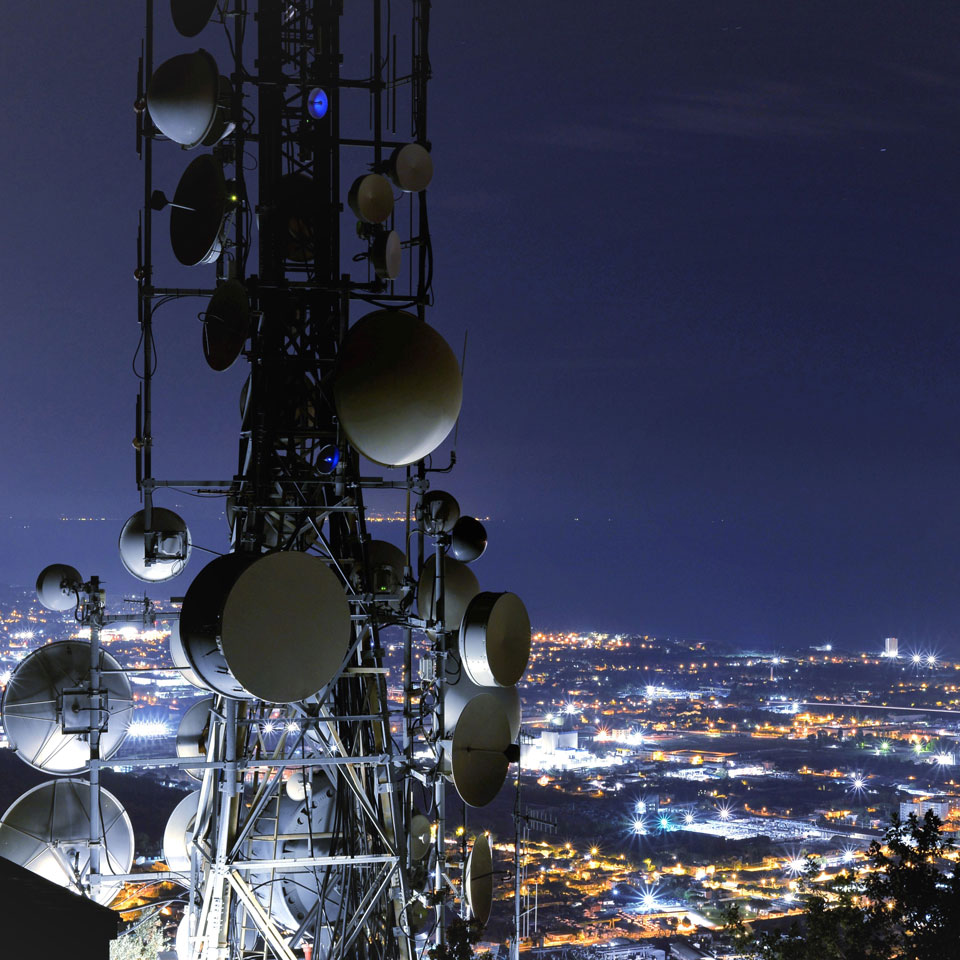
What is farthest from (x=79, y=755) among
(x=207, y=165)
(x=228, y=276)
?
(x=207, y=165)

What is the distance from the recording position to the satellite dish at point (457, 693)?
825cm

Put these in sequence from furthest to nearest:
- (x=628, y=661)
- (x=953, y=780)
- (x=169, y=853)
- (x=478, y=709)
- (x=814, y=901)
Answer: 1. (x=628, y=661)
2. (x=953, y=780)
3. (x=814, y=901)
4. (x=169, y=853)
5. (x=478, y=709)

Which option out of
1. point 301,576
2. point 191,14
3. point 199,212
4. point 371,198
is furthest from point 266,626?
point 191,14

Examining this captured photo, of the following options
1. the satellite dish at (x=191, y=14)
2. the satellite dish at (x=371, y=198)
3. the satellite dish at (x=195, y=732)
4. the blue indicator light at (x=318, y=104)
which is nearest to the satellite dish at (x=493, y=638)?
the satellite dish at (x=195, y=732)

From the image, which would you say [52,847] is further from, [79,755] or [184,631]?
[184,631]

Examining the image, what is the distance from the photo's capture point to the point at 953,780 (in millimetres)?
57500

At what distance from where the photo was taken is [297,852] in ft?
24.5

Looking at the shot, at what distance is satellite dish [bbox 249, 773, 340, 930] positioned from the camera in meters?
7.43

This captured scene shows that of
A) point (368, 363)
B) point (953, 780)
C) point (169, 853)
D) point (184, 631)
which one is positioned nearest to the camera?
point (184, 631)

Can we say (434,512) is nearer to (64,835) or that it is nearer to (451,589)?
(451,589)

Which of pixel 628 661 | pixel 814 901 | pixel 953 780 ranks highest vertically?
pixel 628 661

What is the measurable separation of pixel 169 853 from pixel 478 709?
312 cm

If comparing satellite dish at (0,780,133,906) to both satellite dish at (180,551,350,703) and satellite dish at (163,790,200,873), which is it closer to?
satellite dish at (163,790,200,873)

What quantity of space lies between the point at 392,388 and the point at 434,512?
5.03 ft
